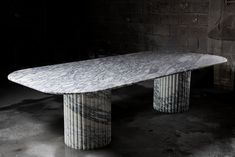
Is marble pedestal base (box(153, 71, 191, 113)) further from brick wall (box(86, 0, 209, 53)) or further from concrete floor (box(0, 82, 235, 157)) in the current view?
brick wall (box(86, 0, 209, 53))

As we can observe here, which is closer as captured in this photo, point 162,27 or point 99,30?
point 162,27

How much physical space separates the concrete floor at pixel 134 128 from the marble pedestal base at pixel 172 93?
118 mm

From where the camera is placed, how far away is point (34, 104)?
15.1 ft

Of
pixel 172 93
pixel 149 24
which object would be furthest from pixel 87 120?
pixel 149 24

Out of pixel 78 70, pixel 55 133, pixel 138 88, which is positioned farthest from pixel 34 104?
pixel 138 88

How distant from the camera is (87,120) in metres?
3.00

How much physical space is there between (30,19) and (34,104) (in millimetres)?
3609

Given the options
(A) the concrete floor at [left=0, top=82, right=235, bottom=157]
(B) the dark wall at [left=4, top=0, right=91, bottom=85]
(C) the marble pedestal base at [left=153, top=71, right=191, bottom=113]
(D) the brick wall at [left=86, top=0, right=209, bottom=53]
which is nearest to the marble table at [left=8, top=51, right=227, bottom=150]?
(A) the concrete floor at [left=0, top=82, right=235, bottom=157]

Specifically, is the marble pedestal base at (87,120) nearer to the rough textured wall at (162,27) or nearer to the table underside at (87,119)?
the table underside at (87,119)

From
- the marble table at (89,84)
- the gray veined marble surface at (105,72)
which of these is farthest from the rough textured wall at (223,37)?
the marble table at (89,84)

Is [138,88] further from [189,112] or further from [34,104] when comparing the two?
[34,104]

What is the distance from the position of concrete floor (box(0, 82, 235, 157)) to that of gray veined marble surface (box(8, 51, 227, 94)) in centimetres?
70

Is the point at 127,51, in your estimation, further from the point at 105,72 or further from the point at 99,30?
the point at 105,72

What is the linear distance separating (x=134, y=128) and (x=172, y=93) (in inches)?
30.6
